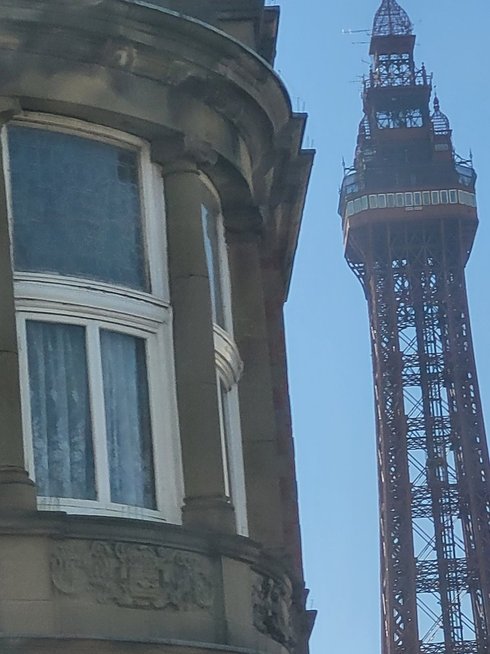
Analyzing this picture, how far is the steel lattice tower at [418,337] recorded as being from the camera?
5010 inches

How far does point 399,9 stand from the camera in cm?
15125

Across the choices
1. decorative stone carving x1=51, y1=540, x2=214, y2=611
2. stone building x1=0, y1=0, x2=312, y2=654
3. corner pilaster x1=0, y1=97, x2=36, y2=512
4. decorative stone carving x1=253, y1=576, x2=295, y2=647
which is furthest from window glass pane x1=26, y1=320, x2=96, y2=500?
decorative stone carving x1=253, y1=576, x2=295, y2=647

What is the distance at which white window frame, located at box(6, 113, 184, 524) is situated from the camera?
13289 mm

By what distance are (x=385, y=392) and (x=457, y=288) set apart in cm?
900

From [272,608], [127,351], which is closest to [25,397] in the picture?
[127,351]

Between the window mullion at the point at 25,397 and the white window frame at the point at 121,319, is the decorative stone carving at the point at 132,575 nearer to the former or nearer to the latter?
the white window frame at the point at 121,319

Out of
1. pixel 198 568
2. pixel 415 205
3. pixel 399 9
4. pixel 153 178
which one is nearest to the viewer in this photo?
pixel 198 568

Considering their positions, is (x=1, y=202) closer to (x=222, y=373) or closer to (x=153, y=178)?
(x=153, y=178)

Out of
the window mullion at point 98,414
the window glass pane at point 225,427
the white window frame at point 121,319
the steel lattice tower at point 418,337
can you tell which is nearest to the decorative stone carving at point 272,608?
the window glass pane at point 225,427

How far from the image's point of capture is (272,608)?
554 inches

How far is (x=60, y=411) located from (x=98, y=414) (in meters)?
0.26

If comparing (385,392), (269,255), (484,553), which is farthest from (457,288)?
(269,255)

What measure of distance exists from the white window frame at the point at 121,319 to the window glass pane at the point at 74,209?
3.0 inches

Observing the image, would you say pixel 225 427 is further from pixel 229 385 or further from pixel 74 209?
pixel 74 209
